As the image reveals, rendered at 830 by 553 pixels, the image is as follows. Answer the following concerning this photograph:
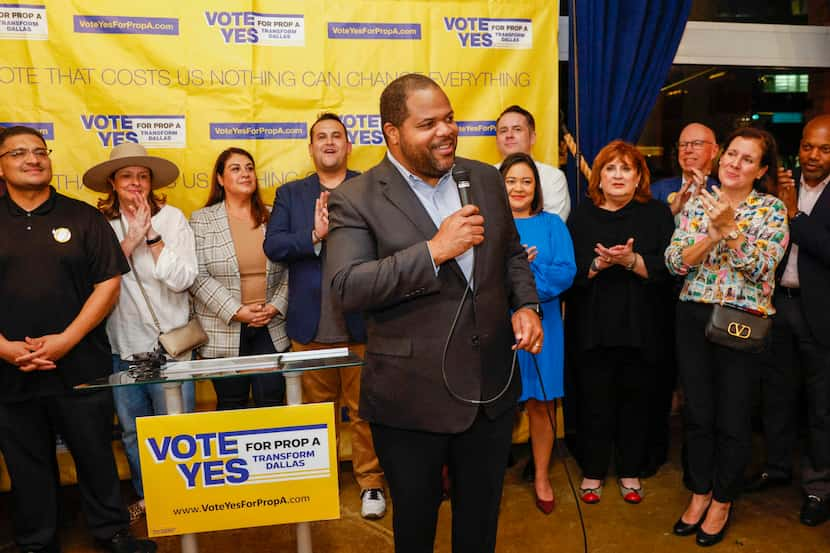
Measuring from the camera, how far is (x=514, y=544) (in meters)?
2.72

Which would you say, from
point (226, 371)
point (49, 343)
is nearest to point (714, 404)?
point (226, 371)

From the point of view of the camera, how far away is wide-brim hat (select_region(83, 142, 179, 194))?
2955 millimetres

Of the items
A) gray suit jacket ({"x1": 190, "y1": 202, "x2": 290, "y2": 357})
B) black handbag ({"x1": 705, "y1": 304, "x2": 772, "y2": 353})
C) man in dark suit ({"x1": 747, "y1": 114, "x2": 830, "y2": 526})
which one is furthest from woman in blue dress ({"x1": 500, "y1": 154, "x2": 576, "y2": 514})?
gray suit jacket ({"x1": 190, "y1": 202, "x2": 290, "y2": 357})

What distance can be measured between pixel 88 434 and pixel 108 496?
0.29 meters

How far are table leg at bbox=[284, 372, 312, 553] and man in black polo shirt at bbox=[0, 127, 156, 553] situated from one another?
0.93 metres

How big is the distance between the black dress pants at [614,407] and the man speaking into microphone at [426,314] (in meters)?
1.36

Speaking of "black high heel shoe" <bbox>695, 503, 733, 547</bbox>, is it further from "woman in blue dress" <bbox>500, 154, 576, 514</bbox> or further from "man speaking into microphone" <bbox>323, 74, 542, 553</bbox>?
"man speaking into microphone" <bbox>323, 74, 542, 553</bbox>

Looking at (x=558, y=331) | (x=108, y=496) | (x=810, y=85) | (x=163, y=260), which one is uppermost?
(x=810, y=85)

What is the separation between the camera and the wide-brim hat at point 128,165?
2.96m

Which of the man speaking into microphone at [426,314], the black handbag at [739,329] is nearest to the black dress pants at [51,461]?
the man speaking into microphone at [426,314]

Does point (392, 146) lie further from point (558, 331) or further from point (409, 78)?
point (558, 331)

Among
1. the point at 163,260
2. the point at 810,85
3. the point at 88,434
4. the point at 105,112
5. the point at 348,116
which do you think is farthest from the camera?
the point at 810,85

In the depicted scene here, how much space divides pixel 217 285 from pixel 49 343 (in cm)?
76

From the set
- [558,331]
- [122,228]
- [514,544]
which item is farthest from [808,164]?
[122,228]
